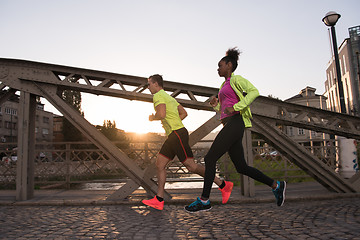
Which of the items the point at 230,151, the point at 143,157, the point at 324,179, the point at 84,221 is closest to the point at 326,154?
the point at 324,179

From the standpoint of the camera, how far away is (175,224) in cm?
360

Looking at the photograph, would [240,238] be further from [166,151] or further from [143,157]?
[143,157]

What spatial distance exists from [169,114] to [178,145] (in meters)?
0.50

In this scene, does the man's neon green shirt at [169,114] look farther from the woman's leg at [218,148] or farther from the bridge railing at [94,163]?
the bridge railing at [94,163]

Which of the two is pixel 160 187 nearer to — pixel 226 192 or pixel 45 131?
pixel 226 192

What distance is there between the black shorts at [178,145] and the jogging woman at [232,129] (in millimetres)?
477

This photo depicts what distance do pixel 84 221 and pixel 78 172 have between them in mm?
5242

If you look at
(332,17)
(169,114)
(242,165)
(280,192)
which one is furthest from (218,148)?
(332,17)

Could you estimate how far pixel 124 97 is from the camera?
5.78 m

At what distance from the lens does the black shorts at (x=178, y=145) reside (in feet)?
14.2

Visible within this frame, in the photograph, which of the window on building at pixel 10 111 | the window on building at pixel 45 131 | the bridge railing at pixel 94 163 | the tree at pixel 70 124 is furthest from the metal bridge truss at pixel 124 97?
the window on building at pixel 45 131

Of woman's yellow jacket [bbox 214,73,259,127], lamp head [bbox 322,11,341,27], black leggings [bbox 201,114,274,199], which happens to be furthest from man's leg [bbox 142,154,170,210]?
lamp head [bbox 322,11,341,27]

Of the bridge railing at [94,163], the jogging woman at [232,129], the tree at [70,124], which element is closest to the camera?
the jogging woman at [232,129]

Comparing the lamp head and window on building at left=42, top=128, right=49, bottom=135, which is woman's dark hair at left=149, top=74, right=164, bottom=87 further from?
window on building at left=42, top=128, right=49, bottom=135
